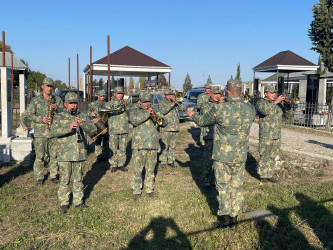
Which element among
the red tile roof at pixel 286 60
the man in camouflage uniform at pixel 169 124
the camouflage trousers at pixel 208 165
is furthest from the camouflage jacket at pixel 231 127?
the red tile roof at pixel 286 60

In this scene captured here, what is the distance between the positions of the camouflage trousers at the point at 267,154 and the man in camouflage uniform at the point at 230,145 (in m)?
2.46

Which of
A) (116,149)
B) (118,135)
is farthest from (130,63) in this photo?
(116,149)

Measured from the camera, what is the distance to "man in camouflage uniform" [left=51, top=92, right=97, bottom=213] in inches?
197

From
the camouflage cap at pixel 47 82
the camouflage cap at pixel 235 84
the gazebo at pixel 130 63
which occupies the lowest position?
the camouflage cap at pixel 235 84

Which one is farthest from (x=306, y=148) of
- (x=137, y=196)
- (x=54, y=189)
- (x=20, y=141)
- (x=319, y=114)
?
(x=20, y=141)

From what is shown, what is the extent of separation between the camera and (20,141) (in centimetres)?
848

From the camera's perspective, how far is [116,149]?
26.6ft

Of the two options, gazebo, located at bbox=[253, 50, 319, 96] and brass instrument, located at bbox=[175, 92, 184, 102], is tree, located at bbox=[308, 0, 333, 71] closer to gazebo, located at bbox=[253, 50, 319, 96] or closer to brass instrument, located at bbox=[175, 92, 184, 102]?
gazebo, located at bbox=[253, 50, 319, 96]

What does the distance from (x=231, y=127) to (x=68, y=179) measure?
9.79 ft

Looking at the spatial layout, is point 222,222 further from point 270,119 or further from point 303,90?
point 303,90

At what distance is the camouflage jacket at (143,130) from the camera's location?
224 inches

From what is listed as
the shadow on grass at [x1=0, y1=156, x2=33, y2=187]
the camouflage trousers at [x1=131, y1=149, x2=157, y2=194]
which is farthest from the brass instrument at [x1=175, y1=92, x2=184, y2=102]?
the shadow on grass at [x1=0, y1=156, x2=33, y2=187]

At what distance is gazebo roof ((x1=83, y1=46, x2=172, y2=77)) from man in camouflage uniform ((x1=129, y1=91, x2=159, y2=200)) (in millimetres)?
12099

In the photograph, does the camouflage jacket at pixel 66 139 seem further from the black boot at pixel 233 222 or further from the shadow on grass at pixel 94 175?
Result: the black boot at pixel 233 222
